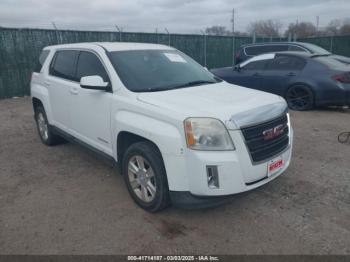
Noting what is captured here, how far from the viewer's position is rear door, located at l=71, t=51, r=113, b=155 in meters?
3.77

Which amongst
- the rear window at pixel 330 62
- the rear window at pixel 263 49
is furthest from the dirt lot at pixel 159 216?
the rear window at pixel 263 49

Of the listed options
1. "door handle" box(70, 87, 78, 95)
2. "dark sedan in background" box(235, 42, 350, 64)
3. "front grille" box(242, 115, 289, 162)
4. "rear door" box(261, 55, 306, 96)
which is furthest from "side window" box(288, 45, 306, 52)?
"door handle" box(70, 87, 78, 95)

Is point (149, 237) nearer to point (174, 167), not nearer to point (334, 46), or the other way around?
point (174, 167)

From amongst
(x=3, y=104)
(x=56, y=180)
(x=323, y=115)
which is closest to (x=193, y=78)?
(x=56, y=180)

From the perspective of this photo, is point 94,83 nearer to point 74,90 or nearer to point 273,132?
point 74,90

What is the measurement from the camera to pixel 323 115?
7504mm

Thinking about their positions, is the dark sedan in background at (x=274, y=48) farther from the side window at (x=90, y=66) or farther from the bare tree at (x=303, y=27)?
the bare tree at (x=303, y=27)

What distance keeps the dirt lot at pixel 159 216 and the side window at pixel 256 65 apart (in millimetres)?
4428

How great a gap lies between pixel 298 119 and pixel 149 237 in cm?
540

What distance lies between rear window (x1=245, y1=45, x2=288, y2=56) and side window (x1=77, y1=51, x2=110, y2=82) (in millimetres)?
9055

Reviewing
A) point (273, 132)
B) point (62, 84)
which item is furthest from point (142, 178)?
point (62, 84)

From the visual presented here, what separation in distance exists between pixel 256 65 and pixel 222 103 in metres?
6.32

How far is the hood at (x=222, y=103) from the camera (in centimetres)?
286

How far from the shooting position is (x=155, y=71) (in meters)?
3.92
